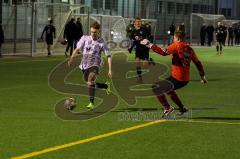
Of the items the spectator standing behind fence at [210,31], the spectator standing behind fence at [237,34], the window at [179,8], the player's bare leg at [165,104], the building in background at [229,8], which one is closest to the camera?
the player's bare leg at [165,104]

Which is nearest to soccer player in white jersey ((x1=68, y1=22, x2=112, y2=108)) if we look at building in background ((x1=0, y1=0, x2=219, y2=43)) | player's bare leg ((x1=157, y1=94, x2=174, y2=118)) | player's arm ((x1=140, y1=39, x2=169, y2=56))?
player's bare leg ((x1=157, y1=94, x2=174, y2=118))

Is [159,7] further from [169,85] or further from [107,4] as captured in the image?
[169,85]

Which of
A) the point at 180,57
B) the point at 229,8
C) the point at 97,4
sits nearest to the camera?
the point at 180,57

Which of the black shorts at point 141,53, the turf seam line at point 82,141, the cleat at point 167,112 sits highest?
the black shorts at point 141,53

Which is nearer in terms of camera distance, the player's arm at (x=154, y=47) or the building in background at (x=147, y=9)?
the player's arm at (x=154, y=47)

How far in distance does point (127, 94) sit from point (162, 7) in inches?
2246

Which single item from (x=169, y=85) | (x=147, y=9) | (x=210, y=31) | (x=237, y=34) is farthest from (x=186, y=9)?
(x=169, y=85)

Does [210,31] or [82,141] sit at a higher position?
[210,31]

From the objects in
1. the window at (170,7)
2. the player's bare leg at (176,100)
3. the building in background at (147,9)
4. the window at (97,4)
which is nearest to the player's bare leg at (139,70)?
the player's bare leg at (176,100)

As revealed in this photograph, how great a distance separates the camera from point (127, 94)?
59.3 feet

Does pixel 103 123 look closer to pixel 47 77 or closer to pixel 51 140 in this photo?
pixel 51 140

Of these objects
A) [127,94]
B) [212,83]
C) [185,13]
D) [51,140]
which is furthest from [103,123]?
[185,13]

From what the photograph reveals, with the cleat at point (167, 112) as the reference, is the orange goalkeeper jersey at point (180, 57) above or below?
above

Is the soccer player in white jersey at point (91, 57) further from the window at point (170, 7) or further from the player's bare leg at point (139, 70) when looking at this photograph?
the window at point (170, 7)
